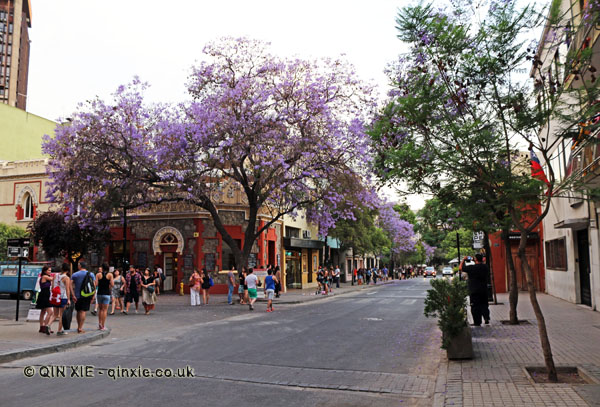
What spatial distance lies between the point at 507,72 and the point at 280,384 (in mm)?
6246

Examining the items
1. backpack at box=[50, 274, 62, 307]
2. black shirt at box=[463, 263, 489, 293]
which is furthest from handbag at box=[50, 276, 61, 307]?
black shirt at box=[463, 263, 489, 293]

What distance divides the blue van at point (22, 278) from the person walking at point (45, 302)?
14.9m

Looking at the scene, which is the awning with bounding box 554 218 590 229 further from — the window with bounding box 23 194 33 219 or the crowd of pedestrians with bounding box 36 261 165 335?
the window with bounding box 23 194 33 219

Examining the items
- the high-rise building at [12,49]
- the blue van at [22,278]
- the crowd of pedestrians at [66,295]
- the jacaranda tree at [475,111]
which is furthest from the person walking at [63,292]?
the high-rise building at [12,49]

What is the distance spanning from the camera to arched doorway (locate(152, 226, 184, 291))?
31562 mm

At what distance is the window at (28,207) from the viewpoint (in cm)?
3775

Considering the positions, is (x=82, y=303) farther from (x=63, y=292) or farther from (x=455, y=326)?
(x=455, y=326)

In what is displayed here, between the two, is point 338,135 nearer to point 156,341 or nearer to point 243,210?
point 243,210

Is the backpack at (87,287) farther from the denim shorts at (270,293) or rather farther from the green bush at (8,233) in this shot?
the green bush at (8,233)

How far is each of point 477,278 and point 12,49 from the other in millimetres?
98676

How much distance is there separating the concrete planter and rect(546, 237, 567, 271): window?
1496 cm

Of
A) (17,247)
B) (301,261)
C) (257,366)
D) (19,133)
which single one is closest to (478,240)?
(257,366)

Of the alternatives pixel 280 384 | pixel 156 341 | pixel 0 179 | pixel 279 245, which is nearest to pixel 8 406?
pixel 280 384

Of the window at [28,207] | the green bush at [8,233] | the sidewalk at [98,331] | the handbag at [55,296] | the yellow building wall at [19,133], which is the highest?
the yellow building wall at [19,133]
